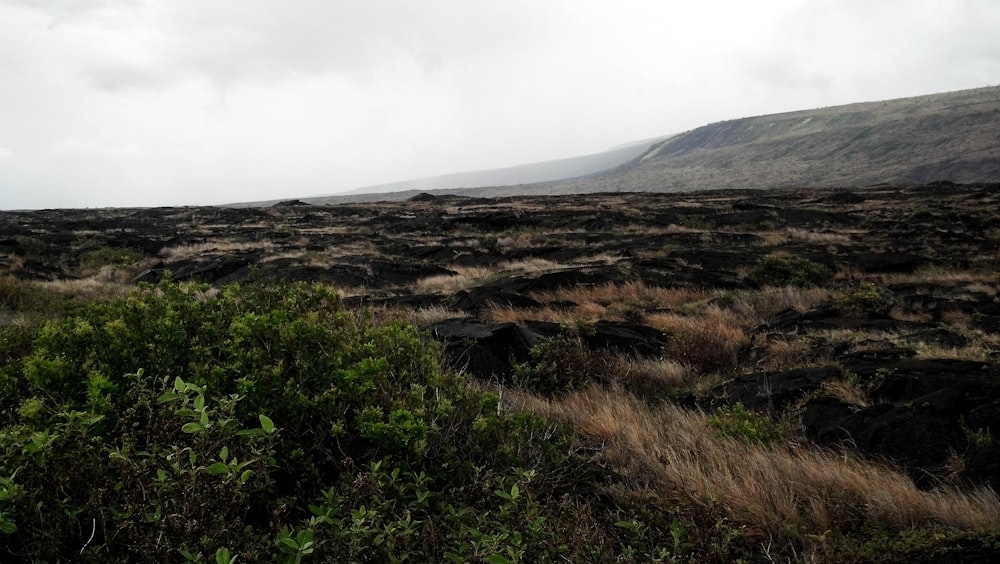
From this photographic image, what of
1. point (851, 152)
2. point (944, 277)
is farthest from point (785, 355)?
point (851, 152)

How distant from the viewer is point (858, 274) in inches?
585

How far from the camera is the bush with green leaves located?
1884mm

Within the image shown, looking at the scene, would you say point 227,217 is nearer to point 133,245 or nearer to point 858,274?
point 133,245

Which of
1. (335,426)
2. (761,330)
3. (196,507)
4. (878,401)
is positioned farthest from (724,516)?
(761,330)

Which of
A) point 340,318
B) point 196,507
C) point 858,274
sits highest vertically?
point 340,318

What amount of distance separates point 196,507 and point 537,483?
171 cm

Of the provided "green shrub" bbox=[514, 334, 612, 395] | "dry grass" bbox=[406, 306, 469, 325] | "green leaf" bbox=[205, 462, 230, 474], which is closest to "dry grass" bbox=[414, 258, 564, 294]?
"dry grass" bbox=[406, 306, 469, 325]

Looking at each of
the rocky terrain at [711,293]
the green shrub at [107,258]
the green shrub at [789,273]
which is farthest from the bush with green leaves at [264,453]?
the green shrub at [107,258]

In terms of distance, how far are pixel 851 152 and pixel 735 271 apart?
9477 cm

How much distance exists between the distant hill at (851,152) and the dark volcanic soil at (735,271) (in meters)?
36.7

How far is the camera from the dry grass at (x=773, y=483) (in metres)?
2.88

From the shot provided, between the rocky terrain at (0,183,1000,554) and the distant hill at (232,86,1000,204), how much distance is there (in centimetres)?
4453

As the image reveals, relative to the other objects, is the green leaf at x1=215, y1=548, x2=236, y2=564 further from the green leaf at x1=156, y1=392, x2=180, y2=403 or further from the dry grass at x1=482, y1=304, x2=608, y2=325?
the dry grass at x1=482, y1=304, x2=608, y2=325

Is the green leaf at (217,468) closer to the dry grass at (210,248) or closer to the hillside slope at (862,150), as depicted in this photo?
the dry grass at (210,248)
